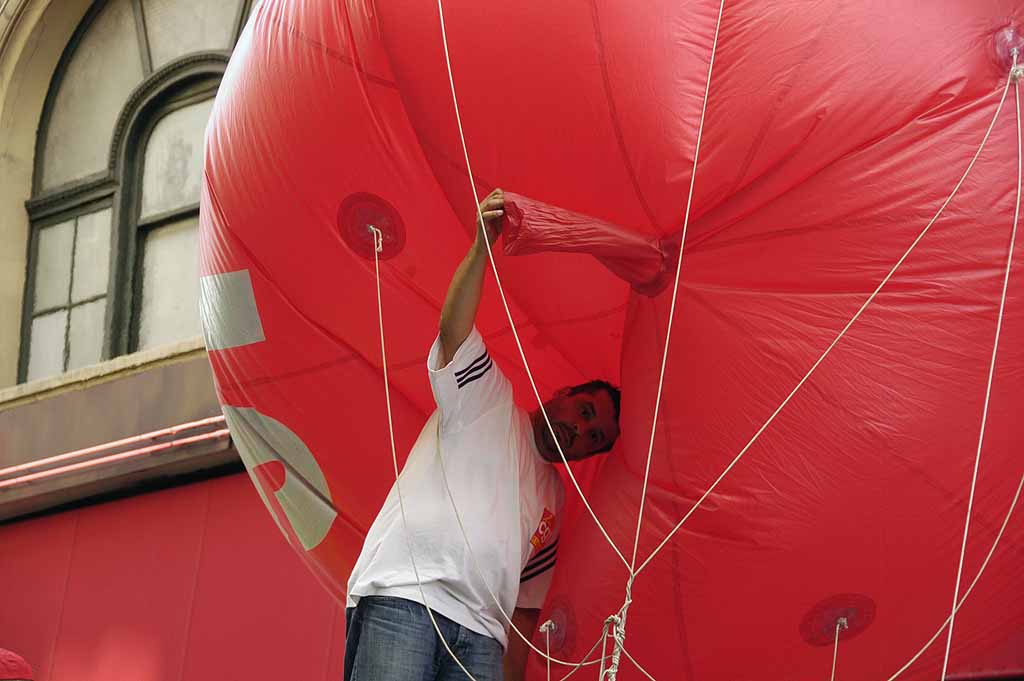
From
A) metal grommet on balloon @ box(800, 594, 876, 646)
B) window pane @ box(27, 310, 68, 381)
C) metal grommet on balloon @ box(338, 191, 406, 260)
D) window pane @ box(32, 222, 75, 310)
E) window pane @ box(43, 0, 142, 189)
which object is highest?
window pane @ box(43, 0, 142, 189)

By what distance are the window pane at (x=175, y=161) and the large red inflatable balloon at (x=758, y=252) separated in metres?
4.30

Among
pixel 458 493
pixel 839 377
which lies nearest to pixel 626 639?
pixel 458 493

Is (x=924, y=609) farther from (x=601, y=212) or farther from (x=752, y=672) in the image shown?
(x=601, y=212)

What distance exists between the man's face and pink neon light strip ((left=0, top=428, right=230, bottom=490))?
2.87 meters

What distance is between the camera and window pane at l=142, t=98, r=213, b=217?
23.4 feet

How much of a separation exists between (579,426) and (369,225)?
25.8 inches

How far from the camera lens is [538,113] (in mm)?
2684

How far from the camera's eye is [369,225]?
306cm

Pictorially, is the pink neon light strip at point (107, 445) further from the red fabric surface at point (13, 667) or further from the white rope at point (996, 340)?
the white rope at point (996, 340)

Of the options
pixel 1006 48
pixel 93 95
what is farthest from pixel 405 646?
pixel 93 95

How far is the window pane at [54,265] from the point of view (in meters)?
7.57

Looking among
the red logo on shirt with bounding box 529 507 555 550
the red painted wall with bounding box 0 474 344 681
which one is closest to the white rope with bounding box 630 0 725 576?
the red logo on shirt with bounding box 529 507 555 550

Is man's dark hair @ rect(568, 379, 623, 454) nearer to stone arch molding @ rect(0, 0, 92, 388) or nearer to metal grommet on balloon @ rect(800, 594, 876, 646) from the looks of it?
metal grommet on balloon @ rect(800, 594, 876, 646)

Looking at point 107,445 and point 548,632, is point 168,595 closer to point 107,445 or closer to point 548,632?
point 107,445
